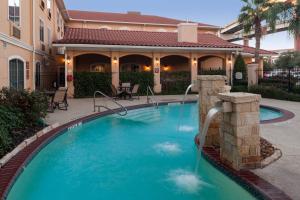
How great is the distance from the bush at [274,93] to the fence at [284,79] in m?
0.51

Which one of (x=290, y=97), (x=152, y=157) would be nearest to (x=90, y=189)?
(x=152, y=157)

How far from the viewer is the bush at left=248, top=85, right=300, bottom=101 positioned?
55.4 feet

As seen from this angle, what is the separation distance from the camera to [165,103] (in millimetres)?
16891

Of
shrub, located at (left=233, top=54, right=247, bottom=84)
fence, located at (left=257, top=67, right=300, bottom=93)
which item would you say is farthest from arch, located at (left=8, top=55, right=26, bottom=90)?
shrub, located at (left=233, top=54, right=247, bottom=84)

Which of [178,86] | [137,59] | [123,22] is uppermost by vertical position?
[123,22]

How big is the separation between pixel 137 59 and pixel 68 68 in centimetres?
781

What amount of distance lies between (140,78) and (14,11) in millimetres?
9721

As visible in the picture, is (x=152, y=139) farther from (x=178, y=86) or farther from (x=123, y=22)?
(x=123, y=22)

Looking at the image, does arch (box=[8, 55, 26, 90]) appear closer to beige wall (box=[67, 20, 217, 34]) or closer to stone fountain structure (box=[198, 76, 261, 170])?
stone fountain structure (box=[198, 76, 261, 170])

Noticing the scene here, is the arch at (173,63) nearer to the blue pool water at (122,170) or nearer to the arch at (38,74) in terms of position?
the arch at (38,74)

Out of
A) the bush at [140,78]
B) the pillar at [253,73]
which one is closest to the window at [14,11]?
the bush at [140,78]

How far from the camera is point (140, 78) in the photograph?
21.4 meters

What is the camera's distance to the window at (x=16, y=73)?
13255 mm

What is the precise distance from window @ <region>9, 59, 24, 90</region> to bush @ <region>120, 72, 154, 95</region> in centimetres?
744
